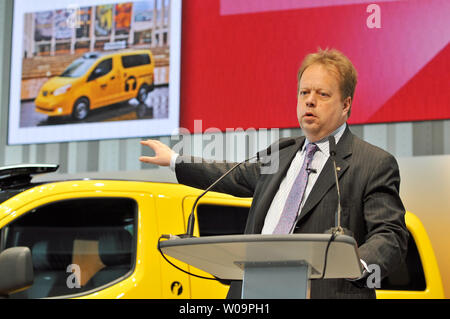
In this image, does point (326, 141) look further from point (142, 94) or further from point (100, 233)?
point (142, 94)

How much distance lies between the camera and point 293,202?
218 cm

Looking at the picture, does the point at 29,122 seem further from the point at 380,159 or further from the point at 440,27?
the point at 380,159

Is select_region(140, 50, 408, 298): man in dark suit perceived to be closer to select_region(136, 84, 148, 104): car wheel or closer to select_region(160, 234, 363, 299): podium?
select_region(160, 234, 363, 299): podium

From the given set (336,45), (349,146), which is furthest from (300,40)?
(349,146)

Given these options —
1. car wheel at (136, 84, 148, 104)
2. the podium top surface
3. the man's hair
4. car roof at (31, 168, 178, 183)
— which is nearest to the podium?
the podium top surface

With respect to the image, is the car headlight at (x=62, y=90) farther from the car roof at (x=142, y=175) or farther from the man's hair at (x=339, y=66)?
the man's hair at (x=339, y=66)

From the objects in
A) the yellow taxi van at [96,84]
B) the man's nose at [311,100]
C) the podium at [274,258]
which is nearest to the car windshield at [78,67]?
the yellow taxi van at [96,84]

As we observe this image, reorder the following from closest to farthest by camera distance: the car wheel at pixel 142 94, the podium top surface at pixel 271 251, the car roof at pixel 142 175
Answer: the podium top surface at pixel 271 251
the car roof at pixel 142 175
the car wheel at pixel 142 94

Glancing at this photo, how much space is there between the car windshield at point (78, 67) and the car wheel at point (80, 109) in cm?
22

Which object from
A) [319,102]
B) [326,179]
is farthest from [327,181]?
[319,102]

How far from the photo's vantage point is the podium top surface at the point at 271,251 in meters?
1.57

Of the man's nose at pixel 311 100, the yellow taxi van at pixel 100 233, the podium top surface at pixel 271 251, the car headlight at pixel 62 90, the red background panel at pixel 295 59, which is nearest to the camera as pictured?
the podium top surface at pixel 271 251

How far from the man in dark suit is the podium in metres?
0.23

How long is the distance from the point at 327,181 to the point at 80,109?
403 cm
